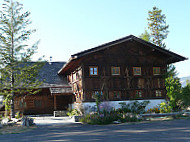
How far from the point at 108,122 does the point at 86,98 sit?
528 cm

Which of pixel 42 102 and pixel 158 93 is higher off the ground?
pixel 158 93

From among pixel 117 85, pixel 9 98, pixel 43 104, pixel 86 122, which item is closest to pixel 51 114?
pixel 43 104

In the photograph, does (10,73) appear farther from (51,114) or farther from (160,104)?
(160,104)

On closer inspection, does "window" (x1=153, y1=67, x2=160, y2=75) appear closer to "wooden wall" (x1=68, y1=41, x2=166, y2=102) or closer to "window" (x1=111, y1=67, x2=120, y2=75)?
"wooden wall" (x1=68, y1=41, x2=166, y2=102)

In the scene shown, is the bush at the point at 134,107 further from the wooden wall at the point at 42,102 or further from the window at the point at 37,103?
the window at the point at 37,103

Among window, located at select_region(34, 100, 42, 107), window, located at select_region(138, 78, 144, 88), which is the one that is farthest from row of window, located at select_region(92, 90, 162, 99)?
window, located at select_region(34, 100, 42, 107)

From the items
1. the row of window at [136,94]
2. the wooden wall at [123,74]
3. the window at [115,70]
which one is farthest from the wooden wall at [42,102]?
the window at [115,70]

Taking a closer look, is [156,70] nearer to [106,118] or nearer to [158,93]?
[158,93]

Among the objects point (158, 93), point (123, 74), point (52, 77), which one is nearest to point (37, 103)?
point (52, 77)

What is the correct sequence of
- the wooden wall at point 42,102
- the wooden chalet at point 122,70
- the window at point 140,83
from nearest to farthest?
1. the wooden chalet at point 122,70
2. the window at point 140,83
3. the wooden wall at point 42,102

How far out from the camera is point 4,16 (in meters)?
19.5

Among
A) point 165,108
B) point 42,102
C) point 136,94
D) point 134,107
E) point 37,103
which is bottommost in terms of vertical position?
point 165,108

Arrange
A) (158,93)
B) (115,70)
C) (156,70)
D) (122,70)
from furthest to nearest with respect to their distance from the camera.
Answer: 1. (156,70)
2. (158,93)
3. (122,70)
4. (115,70)

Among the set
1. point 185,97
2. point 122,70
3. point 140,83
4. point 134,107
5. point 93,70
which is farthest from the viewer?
point 140,83
